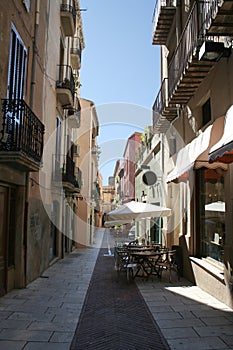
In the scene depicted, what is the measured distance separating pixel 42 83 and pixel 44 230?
518cm

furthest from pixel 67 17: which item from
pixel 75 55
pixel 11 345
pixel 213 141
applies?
pixel 11 345

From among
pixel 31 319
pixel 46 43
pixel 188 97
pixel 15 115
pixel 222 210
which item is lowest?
pixel 31 319

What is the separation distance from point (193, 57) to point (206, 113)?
2.03 meters

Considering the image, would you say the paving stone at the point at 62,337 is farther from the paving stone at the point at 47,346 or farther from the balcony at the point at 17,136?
the balcony at the point at 17,136

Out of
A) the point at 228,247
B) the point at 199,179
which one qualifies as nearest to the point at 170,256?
the point at 199,179

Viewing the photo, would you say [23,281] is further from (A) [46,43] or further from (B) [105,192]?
(B) [105,192]

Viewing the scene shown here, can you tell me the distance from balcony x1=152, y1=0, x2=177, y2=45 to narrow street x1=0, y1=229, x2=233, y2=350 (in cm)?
1019

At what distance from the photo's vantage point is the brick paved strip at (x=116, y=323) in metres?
4.77

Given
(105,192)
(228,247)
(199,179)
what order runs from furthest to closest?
(105,192)
(199,179)
(228,247)

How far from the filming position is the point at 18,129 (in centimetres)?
753

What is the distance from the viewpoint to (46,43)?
11367 mm

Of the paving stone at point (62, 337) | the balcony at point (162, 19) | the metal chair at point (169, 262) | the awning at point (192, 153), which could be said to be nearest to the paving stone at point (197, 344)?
the paving stone at point (62, 337)

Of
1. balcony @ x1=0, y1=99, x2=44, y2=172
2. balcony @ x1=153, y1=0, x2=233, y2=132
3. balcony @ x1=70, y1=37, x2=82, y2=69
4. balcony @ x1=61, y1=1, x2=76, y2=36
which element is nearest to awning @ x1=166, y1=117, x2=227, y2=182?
balcony @ x1=153, y1=0, x2=233, y2=132

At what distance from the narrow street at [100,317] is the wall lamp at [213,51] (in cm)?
547
